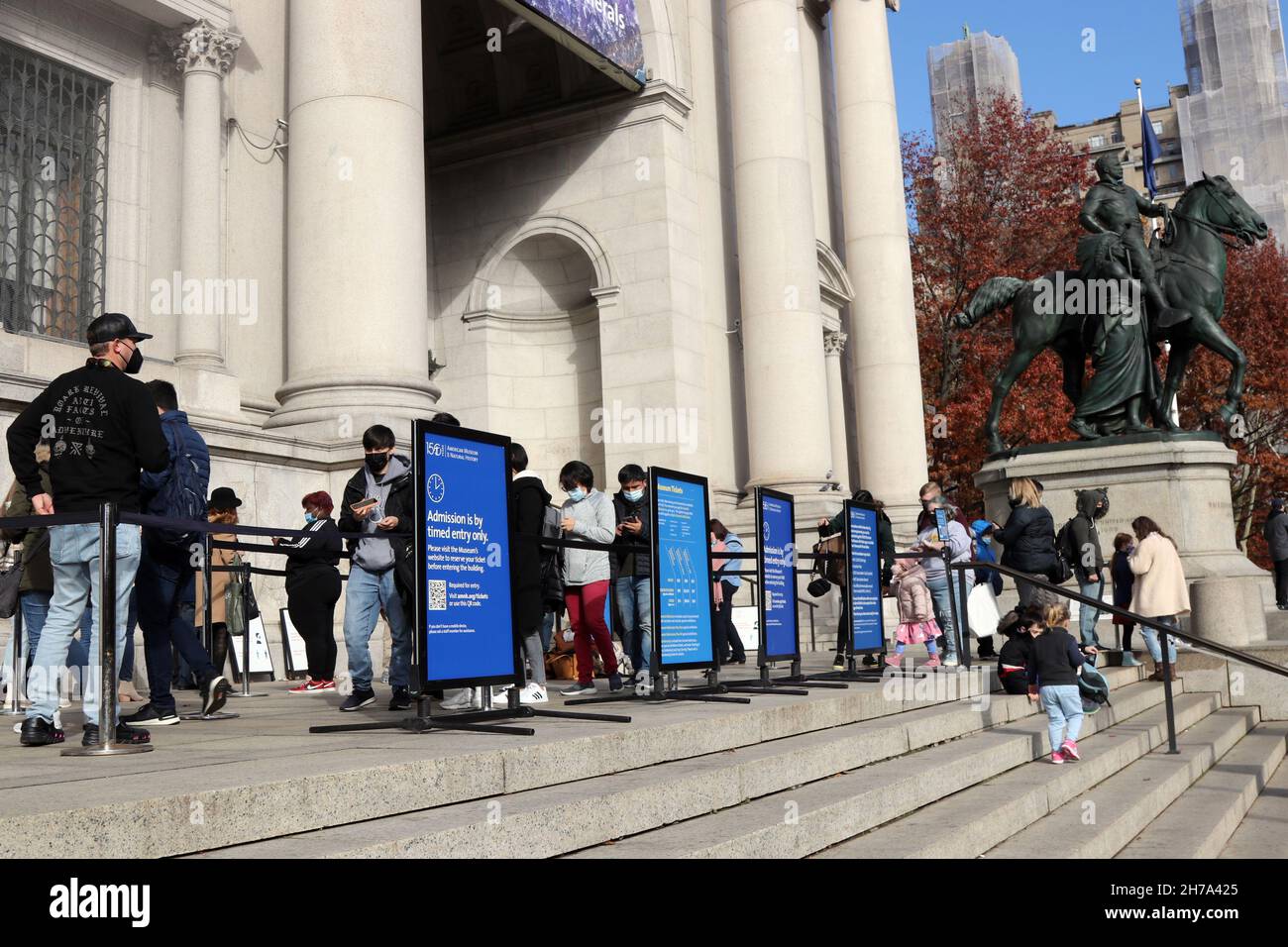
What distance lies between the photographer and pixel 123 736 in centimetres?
557

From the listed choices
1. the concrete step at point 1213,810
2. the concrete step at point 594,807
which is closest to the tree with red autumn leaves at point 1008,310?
the concrete step at point 1213,810

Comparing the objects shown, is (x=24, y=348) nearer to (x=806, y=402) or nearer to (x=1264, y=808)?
(x=1264, y=808)

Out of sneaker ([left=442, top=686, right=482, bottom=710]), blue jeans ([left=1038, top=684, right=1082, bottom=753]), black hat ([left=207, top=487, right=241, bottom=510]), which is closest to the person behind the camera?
sneaker ([left=442, top=686, right=482, bottom=710])

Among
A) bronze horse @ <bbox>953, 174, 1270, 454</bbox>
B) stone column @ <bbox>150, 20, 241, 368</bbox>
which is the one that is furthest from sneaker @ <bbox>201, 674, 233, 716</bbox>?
bronze horse @ <bbox>953, 174, 1270, 454</bbox>

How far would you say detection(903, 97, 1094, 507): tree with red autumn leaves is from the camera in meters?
35.5

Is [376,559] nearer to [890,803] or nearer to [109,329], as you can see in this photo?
[109,329]

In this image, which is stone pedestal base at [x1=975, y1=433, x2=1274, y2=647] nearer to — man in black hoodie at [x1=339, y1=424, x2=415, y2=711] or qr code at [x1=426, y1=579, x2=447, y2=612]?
man in black hoodie at [x1=339, y1=424, x2=415, y2=711]

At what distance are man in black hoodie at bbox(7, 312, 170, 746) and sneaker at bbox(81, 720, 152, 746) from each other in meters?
0.25

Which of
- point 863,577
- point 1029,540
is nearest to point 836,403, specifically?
point 1029,540

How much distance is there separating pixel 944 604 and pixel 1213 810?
4.82m

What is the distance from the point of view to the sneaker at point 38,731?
5808mm

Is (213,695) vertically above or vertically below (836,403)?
below

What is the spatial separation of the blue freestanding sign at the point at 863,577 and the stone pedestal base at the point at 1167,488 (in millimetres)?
5380

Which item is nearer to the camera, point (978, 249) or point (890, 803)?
point (890, 803)
